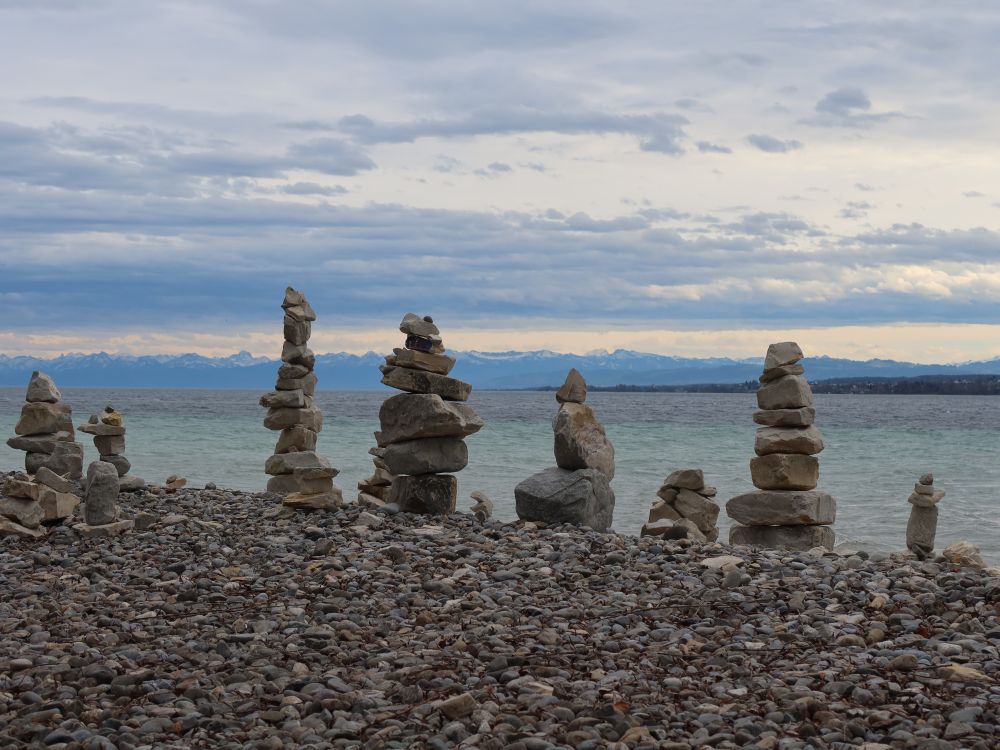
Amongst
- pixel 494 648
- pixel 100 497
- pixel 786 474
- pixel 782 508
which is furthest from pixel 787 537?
pixel 100 497

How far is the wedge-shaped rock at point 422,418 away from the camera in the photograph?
16.3 meters

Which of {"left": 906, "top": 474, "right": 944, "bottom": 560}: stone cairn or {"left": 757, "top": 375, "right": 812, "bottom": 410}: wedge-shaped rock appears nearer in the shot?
{"left": 906, "top": 474, "right": 944, "bottom": 560}: stone cairn

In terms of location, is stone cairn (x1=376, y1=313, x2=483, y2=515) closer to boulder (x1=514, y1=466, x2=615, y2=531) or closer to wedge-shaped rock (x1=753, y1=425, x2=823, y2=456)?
boulder (x1=514, y1=466, x2=615, y2=531)

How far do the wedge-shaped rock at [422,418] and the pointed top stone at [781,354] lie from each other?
16.0 feet

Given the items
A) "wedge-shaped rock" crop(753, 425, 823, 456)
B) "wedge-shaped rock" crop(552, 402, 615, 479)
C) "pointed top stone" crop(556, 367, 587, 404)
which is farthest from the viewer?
"wedge-shaped rock" crop(753, 425, 823, 456)

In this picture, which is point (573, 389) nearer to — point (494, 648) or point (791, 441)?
point (791, 441)

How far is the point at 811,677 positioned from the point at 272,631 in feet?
15.5

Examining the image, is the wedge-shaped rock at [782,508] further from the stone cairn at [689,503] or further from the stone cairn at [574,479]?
the stone cairn at [574,479]

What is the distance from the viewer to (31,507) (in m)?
15.4

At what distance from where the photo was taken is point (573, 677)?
7.98 meters

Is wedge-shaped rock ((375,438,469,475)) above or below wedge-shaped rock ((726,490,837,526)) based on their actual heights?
above

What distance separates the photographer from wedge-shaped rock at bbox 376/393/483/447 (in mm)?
16297

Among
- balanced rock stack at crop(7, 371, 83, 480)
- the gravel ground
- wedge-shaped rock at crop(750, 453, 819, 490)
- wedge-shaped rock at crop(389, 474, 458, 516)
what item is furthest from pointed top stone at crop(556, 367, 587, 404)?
balanced rock stack at crop(7, 371, 83, 480)

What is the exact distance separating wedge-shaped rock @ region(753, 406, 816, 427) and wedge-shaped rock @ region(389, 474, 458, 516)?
5031 millimetres
